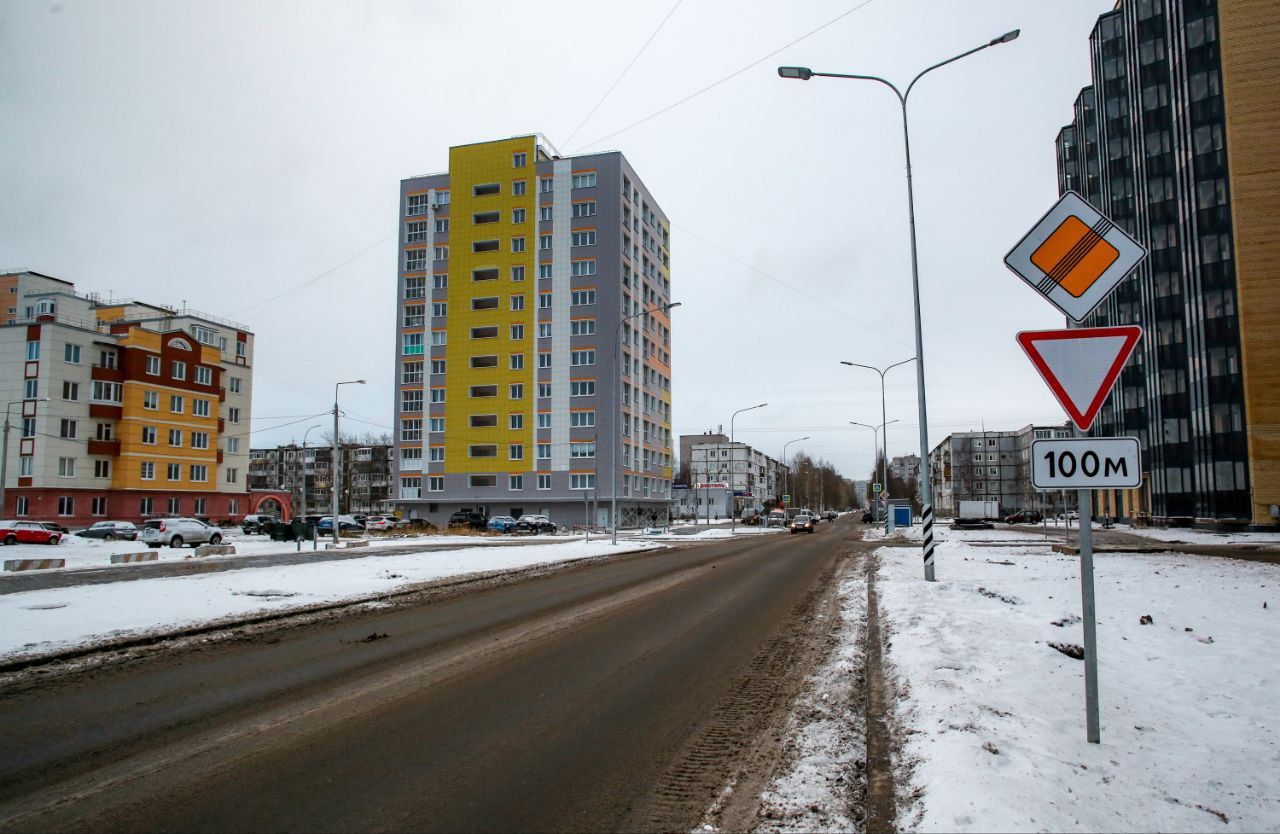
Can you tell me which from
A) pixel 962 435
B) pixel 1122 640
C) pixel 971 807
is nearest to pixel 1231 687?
pixel 1122 640

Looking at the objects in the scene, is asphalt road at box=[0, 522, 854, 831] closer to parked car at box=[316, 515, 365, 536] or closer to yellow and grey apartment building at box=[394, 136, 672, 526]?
parked car at box=[316, 515, 365, 536]

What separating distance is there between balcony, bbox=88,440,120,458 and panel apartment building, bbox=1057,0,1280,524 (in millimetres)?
74392

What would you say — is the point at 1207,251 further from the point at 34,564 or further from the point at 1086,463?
the point at 34,564

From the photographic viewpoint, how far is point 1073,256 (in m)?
5.25

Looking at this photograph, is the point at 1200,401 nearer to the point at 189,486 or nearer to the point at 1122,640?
the point at 1122,640

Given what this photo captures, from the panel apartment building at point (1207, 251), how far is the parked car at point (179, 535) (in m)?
56.9

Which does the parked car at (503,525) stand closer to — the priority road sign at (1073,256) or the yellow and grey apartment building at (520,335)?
the yellow and grey apartment building at (520,335)

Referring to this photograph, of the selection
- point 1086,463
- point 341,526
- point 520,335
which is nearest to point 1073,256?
point 1086,463

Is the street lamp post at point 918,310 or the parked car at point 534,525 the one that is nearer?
the street lamp post at point 918,310

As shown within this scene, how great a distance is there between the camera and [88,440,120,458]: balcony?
58.9 m

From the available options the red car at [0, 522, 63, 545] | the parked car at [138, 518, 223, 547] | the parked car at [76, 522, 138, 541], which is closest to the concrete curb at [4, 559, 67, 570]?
the parked car at [138, 518, 223, 547]

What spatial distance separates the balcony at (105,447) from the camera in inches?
2318

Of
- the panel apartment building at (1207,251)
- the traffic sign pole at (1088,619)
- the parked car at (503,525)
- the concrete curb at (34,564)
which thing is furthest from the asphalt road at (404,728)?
the panel apartment building at (1207,251)

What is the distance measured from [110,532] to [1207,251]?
236ft
